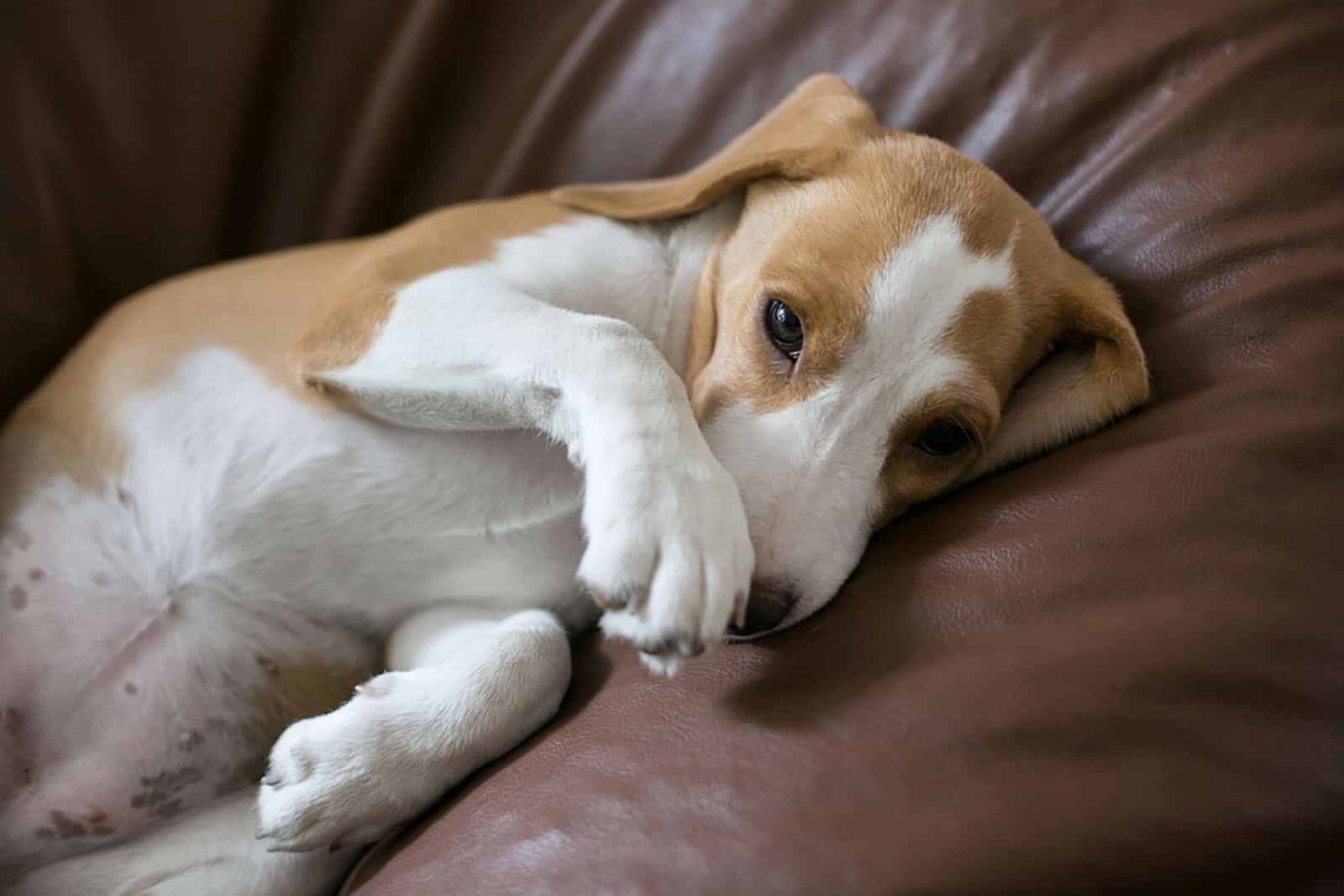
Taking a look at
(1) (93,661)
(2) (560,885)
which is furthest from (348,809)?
(1) (93,661)

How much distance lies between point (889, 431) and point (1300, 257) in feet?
1.73

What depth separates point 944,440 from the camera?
1.38 meters

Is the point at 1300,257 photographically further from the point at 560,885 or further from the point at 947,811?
the point at 560,885

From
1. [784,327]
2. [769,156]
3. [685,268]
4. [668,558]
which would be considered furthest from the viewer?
[685,268]

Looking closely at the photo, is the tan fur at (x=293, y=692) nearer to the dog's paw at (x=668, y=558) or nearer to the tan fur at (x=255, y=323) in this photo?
the tan fur at (x=255, y=323)

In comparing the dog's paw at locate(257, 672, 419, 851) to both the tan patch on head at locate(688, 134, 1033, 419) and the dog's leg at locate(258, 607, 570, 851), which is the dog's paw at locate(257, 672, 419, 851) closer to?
the dog's leg at locate(258, 607, 570, 851)

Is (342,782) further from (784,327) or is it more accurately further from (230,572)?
(784,327)

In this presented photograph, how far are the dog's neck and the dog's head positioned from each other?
8 cm

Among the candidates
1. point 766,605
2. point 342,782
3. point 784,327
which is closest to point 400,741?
point 342,782

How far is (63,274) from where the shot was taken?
193 cm

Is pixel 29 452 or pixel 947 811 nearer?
pixel 947 811

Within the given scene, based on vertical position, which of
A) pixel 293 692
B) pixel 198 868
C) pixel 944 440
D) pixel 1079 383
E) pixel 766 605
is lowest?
pixel 198 868

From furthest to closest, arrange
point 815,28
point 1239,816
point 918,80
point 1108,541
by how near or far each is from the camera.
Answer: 1. point 815,28
2. point 918,80
3. point 1108,541
4. point 1239,816

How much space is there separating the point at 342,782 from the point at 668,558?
19.0 inches
